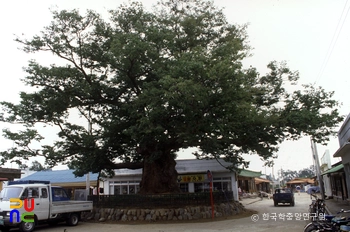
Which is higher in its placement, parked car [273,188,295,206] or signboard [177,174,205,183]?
signboard [177,174,205,183]

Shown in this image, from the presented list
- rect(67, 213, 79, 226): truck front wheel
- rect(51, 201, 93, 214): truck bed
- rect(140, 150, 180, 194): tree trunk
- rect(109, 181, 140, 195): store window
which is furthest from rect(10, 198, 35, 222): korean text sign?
rect(109, 181, 140, 195): store window

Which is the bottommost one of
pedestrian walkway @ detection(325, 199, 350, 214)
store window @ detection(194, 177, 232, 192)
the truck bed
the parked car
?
pedestrian walkway @ detection(325, 199, 350, 214)

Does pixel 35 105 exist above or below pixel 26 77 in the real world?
below

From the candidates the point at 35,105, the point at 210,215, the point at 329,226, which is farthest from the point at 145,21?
the point at 329,226

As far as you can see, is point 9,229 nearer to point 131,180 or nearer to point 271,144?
point 271,144

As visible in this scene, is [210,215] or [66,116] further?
[66,116]

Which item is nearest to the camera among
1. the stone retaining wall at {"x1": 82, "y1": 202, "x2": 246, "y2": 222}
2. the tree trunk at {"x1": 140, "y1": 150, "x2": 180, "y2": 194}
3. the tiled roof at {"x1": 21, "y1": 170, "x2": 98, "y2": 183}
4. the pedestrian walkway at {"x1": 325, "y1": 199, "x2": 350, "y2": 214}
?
the stone retaining wall at {"x1": 82, "y1": 202, "x2": 246, "y2": 222}

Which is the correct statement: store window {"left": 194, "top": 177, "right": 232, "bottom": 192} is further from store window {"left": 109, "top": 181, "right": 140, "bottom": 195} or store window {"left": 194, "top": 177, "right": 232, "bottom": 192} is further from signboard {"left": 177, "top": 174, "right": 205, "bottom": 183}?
store window {"left": 109, "top": 181, "right": 140, "bottom": 195}

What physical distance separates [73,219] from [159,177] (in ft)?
20.3

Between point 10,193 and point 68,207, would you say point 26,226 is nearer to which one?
point 10,193

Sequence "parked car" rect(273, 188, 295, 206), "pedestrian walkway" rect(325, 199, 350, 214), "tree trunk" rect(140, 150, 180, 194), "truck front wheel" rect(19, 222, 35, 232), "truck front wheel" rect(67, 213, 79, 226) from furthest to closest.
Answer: "parked car" rect(273, 188, 295, 206)
"tree trunk" rect(140, 150, 180, 194)
"pedestrian walkway" rect(325, 199, 350, 214)
"truck front wheel" rect(67, 213, 79, 226)
"truck front wheel" rect(19, 222, 35, 232)

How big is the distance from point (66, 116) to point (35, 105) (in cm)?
205

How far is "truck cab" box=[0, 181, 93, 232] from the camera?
1294 centimetres

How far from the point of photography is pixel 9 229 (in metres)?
13.8
